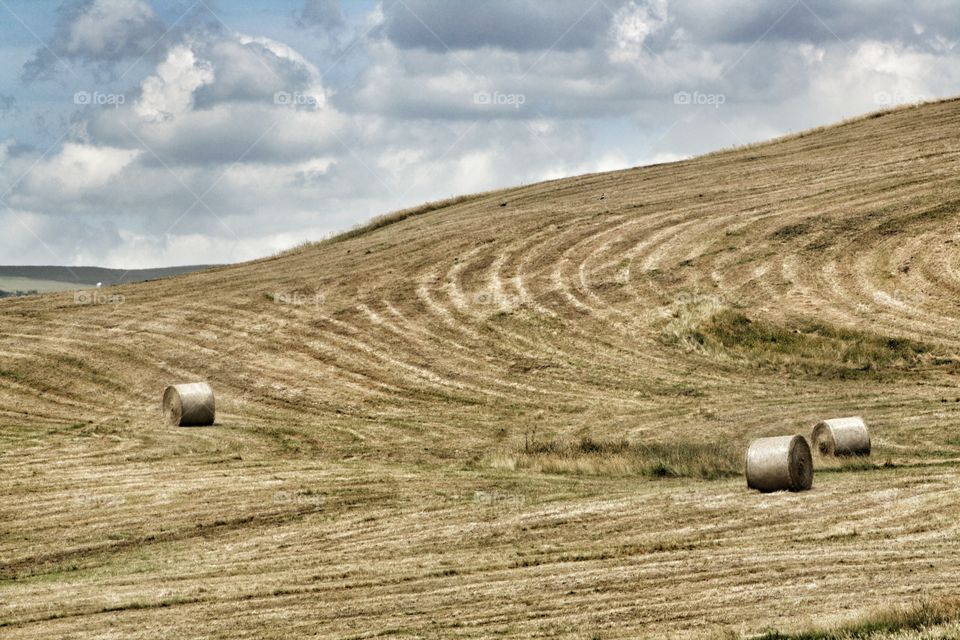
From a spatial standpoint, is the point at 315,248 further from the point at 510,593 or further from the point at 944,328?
the point at 510,593

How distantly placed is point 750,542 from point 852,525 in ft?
6.34

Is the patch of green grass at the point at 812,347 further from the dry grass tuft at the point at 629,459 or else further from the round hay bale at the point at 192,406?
the round hay bale at the point at 192,406

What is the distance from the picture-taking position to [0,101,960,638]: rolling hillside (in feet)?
61.9

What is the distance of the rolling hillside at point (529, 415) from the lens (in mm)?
18875

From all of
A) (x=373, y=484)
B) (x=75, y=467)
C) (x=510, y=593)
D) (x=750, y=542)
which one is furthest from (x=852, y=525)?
(x=75, y=467)

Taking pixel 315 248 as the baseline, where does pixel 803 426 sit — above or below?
below

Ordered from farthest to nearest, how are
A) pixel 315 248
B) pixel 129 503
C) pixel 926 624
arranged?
pixel 315 248 < pixel 129 503 < pixel 926 624

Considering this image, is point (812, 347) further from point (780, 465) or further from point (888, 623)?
point (888, 623)

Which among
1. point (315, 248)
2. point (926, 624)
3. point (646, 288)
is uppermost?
point (315, 248)

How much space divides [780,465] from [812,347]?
16.8 metres

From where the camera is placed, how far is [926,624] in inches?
580

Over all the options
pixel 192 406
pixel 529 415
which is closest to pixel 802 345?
pixel 529 415

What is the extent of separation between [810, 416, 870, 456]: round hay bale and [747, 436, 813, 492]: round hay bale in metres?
3.94

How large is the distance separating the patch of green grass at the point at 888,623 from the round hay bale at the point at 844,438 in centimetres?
1397
